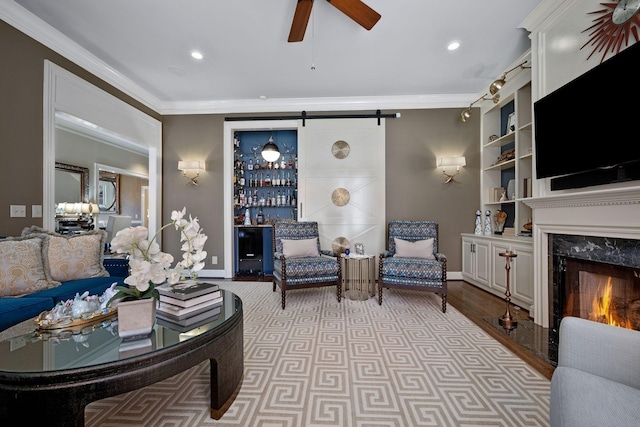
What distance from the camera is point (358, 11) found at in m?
2.15

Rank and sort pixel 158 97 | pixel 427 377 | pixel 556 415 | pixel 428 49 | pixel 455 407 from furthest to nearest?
pixel 158 97, pixel 428 49, pixel 427 377, pixel 455 407, pixel 556 415

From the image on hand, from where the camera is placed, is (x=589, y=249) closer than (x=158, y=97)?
Yes

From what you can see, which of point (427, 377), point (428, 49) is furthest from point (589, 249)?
point (428, 49)

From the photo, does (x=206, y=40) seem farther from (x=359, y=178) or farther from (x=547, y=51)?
(x=547, y=51)

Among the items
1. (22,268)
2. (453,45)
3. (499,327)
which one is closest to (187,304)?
(22,268)

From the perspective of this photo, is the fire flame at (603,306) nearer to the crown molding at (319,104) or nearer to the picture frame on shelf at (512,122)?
the picture frame on shelf at (512,122)

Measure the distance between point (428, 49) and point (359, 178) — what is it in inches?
77.6

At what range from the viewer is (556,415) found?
36.8 inches

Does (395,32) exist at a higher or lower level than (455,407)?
higher

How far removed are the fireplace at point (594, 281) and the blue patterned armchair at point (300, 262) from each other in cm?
207

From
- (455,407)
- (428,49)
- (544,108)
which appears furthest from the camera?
(428,49)

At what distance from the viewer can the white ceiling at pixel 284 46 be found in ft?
8.09

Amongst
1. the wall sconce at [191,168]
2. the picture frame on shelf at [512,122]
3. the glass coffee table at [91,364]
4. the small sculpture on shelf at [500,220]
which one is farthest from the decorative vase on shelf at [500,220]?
the wall sconce at [191,168]

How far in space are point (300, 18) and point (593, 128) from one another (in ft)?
7.79
